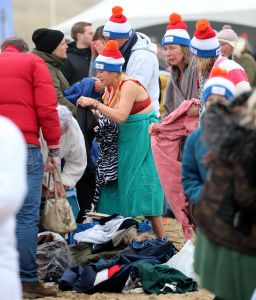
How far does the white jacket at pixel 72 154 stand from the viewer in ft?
25.4

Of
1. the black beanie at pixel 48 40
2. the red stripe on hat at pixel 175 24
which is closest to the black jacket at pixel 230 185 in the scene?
the red stripe on hat at pixel 175 24

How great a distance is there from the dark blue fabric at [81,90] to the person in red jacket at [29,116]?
2.16 meters

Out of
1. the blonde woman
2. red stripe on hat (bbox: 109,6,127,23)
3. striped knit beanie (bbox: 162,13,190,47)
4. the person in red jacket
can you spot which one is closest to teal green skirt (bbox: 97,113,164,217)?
the blonde woman

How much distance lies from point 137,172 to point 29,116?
187 centimetres

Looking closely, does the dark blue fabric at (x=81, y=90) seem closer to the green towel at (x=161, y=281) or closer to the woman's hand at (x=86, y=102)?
the woman's hand at (x=86, y=102)

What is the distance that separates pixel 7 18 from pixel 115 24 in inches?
360

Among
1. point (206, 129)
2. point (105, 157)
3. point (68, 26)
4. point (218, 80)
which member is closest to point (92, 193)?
point (105, 157)

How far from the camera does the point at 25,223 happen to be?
22.4 ft

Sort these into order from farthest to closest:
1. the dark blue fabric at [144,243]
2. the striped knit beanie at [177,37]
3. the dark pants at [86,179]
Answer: the dark pants at [86,179]
the striped knit beanie at [177,37]
the dark blue fabric at [144,243]

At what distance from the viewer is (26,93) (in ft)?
22.4

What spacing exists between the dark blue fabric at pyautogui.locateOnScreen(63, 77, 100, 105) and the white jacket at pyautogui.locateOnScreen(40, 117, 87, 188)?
126 cm

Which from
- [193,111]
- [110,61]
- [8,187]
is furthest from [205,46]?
[8,187]

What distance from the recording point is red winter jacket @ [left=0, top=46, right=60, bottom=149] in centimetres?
679

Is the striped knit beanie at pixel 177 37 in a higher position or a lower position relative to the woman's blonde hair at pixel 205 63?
lower
